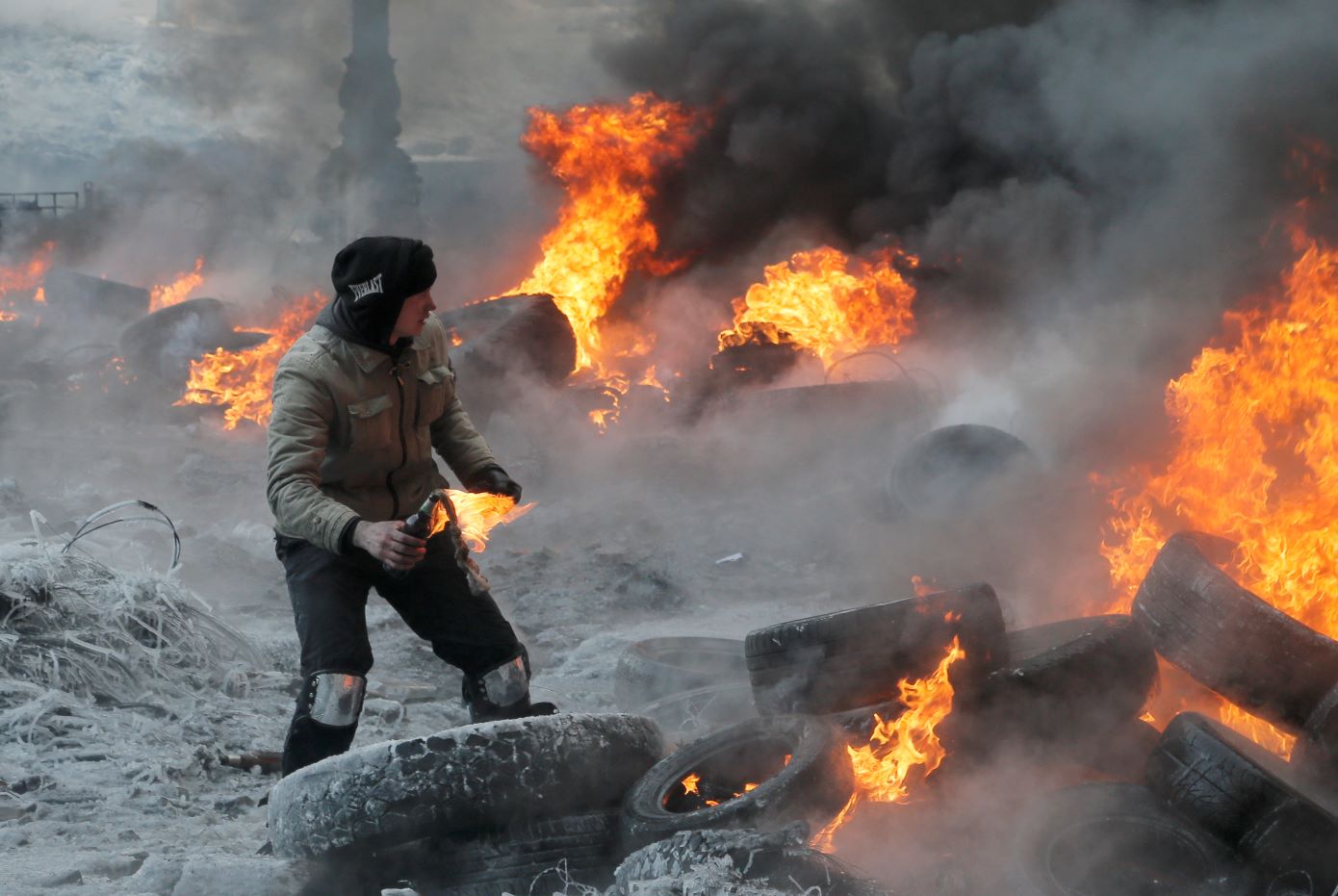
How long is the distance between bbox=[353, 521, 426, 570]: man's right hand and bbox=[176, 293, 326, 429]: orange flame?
36.5 ft

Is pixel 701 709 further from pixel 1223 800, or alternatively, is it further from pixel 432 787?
pixel 1223 800

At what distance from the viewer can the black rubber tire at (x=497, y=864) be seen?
380cm

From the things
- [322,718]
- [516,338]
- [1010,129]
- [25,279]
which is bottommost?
[322,718]

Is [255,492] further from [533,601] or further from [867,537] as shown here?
[867,537]

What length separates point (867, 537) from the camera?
32.1 feet

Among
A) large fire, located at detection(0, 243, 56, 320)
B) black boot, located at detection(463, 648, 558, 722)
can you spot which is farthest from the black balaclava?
large fire, located at detection(0, 243, 56, 320)

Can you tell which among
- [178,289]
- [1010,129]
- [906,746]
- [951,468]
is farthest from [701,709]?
[178,289]

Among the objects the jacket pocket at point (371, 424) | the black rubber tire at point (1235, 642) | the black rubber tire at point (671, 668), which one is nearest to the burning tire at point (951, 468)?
the black rubber tire at point (671, 668)

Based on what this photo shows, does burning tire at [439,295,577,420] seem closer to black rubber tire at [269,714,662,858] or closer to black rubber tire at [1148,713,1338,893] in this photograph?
black rubber tire at [269,714,662,858]

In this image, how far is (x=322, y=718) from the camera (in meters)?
3.97

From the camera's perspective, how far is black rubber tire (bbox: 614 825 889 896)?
321 centimetres

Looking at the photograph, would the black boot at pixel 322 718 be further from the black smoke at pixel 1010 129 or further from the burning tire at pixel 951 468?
the black smoke at pixel 1010 129

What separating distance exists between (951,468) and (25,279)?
2541cm

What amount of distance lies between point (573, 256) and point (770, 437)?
6.98m
